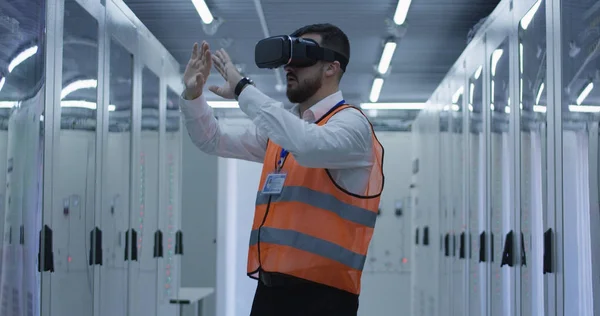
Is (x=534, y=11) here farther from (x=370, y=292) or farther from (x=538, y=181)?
(x=370, y=292)

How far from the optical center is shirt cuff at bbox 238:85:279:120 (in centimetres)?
258

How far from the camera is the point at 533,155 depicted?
3.93 meters

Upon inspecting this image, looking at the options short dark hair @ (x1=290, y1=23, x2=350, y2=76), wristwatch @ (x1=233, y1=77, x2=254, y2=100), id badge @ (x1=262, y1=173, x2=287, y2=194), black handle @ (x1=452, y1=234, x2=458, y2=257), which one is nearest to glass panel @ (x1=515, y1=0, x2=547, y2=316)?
short dark hair @ (x1=290, y1=23, x2=350, y2=76)

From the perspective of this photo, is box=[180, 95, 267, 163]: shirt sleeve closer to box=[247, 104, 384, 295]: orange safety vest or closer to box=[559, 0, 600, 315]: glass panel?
box=[247, 104, 384, 295]: orange safety vest

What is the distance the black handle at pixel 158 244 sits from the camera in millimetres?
6395

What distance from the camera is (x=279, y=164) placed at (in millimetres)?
2795

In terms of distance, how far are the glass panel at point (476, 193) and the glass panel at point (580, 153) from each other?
2.01 meters

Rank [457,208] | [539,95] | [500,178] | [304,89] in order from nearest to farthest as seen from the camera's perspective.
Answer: [304,89] < [539,95] < [500,178] < [457,208]

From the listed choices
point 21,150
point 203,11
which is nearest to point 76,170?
point 21,150

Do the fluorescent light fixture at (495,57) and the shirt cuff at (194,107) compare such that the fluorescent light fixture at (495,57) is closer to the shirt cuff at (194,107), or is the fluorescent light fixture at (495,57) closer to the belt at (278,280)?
the shirt cuff at (194,107)

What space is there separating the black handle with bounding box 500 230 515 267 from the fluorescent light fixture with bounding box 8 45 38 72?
2.30 meters

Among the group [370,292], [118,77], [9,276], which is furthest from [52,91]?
[370,292]

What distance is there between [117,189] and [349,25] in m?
3.43

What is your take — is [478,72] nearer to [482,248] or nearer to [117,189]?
[482,248]
